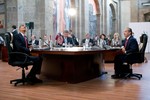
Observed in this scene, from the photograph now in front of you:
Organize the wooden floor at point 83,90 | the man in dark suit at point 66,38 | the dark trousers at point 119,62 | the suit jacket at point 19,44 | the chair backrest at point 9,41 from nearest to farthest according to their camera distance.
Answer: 1. the wooden floor at point 83,90
2. the chair backrest at point 9,41
3. the suit jacket at point 19,44
4. the dark trousers at point 119,62
5. the man in dark suit at point 66,38

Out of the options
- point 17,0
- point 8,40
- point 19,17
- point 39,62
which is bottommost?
point 39,62

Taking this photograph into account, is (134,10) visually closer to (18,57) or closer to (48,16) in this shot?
(48,16)

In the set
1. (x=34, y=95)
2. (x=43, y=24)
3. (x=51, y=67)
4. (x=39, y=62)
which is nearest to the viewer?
(x=34, y=95)

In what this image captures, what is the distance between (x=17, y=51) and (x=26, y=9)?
27.3 feet

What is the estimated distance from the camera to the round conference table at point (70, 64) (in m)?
5.79

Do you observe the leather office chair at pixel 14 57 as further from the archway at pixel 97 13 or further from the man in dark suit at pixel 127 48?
the archway at pixel 97 13

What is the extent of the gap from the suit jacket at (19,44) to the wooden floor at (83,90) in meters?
0.81

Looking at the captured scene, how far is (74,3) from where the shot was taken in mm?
16094

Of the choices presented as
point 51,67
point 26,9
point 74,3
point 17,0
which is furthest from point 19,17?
point 51,67

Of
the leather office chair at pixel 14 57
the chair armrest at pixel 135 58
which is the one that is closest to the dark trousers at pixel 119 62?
the chair armrest at pixel 135 58

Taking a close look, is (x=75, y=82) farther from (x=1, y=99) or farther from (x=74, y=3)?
(x=74, y=3)

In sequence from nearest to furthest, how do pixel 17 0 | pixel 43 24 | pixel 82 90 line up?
pixel 82 90 < pixel 17 0 < pixel 43 24

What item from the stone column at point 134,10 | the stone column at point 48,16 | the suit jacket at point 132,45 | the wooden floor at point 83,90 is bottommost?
the wooden floor at point 83,90

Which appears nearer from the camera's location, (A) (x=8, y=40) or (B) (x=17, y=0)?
(A) (x=8, y=40)
